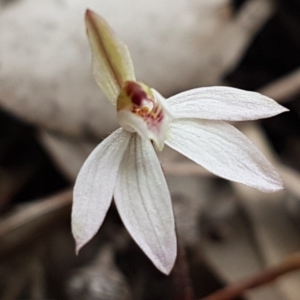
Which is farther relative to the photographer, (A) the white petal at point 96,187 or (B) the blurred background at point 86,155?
(B) the blurred background at point 86,155

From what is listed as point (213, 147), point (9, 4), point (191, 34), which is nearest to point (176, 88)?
point (191, 34)

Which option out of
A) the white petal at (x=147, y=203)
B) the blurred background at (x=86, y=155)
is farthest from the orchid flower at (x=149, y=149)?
the blurred background at (x=86, y=155)

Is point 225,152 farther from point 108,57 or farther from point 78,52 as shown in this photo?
point 78,52

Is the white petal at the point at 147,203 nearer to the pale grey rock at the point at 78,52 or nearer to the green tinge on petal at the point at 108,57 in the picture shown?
the green tinge on petal at the point at 108,57

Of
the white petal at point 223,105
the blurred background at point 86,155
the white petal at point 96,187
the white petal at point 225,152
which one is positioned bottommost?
the blurred background at point 86,155

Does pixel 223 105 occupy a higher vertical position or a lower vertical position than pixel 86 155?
higher

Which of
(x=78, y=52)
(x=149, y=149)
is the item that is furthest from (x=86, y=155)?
(x=149, y=149)

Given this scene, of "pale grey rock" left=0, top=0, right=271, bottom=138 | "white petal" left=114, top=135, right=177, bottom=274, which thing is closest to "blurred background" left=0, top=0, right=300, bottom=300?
"pale grey rock" left=0, top=0, right=271, bottom=138
